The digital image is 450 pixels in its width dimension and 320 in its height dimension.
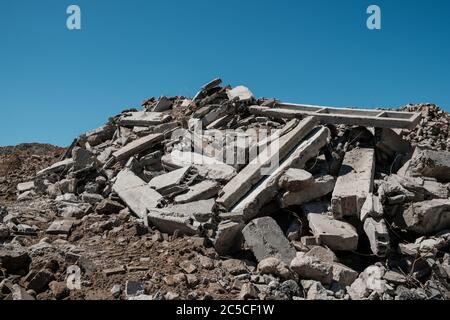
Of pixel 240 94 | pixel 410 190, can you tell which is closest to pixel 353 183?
pixel 410 190

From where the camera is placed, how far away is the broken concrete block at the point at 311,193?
7.40 m

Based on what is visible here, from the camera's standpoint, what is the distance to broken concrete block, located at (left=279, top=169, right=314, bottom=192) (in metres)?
7.26

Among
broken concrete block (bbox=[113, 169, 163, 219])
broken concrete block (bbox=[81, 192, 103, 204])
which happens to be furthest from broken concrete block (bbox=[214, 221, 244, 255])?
broken concrete block (bbox=[81, 192, 103, 204])

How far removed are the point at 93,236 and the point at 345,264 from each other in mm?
4243

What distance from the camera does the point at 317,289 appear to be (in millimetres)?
5586

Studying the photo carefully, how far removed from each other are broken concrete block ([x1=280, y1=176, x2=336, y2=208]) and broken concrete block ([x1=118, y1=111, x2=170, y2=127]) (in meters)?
5.94

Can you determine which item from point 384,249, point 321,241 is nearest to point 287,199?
point 321,241

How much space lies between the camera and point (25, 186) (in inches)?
438

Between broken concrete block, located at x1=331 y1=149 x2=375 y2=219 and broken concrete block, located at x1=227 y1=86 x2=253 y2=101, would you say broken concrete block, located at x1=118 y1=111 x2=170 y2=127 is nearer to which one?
broken concrete block, located at x1=227 y1=86 x2=253 y2=101

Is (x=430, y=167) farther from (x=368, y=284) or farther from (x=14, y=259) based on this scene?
(x=14, y=259)

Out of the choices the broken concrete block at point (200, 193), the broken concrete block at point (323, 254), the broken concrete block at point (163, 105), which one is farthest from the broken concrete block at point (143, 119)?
the broken concrete block at point (323, 254)

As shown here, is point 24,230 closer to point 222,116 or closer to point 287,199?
point 287,199

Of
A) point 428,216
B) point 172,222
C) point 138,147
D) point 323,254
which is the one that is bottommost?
point 323,254

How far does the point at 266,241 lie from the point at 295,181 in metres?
1.28
